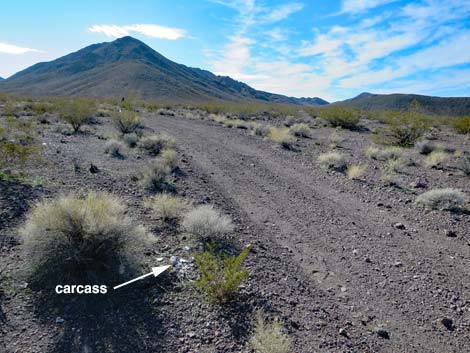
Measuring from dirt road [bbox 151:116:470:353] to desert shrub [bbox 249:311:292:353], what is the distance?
27 cm

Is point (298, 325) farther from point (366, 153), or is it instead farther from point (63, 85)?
point (63, 85)

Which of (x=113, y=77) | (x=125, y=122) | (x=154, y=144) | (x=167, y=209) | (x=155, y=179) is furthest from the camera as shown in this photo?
(x=113, y=77)

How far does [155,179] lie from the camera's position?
7812 mm

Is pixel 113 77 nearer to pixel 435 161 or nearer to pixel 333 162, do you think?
pixel 333 162

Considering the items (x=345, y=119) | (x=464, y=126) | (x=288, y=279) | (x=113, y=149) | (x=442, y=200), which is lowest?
(x=288, y=279)

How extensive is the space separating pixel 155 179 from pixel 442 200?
23.8 ft

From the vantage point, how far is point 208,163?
433 inches

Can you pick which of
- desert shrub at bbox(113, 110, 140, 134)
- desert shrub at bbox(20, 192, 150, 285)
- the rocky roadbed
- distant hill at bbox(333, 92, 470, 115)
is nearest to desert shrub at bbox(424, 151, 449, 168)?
the rocky roadbed

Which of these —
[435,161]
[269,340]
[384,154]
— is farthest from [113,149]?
[435,161]

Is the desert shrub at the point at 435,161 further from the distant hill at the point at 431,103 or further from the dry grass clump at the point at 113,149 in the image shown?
the distant hill at the point at 431,103

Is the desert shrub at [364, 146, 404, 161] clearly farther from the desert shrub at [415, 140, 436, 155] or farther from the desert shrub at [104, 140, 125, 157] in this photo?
the desert shrub at [104, 140, 125, 157]

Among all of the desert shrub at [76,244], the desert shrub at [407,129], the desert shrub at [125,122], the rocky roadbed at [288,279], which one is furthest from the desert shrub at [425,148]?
the desert shrub at [125,122]

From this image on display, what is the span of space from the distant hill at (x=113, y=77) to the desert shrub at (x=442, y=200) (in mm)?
102415

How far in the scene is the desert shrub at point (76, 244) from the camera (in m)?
3.74
